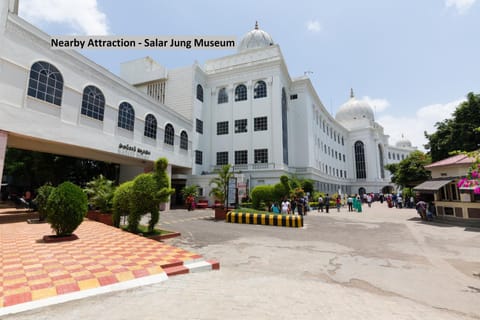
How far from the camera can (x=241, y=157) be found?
27.8 metres

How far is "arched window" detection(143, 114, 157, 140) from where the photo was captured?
19.0 metres

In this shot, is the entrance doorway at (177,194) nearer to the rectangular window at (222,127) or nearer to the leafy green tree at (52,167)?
the leafy green tree at (52,167)

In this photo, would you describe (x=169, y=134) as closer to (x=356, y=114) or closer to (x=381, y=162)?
(x=356, y=114)

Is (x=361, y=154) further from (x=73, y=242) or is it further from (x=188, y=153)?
(x=73, y=242)

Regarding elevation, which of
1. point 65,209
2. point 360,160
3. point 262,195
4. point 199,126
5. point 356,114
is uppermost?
point 356,114

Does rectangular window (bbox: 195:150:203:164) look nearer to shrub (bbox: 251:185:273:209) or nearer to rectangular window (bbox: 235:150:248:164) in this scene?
rectangular window (bbox: 235:150:248:164)

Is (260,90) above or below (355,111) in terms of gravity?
below

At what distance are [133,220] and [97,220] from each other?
5246 mm

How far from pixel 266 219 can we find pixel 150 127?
12.6 m

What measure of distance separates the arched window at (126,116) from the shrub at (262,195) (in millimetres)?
10744

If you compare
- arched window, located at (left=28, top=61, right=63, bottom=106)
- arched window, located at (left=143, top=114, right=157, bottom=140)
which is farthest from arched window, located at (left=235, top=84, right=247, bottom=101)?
arched window, located at (left=28, top=61, right=63, bottom=106)

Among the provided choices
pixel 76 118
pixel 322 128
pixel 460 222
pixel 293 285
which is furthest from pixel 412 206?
pixel 76 118

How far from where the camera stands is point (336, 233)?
35.5ft

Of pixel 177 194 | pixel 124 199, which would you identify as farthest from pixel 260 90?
pixel 124 199
